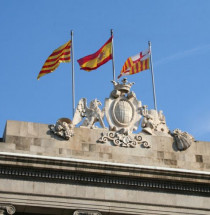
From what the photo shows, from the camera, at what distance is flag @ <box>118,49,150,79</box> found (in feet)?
149

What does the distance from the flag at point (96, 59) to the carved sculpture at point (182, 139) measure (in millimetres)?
5732

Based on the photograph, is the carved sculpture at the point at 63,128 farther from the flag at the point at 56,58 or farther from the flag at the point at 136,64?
the flag at the point at 136,64

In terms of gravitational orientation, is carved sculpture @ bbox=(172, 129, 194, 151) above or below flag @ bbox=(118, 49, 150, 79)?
below

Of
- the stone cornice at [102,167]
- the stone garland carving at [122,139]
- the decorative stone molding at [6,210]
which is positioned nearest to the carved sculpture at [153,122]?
the stone garland carving at [122,139]

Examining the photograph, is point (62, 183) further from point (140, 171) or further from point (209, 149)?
point (209, 149)

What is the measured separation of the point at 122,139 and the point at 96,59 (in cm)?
566

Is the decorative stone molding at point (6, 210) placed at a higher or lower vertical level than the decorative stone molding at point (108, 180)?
lower

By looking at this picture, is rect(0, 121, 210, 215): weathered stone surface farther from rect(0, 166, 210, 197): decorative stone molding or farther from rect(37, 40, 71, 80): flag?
rect(37, 40, 71, 80): flag

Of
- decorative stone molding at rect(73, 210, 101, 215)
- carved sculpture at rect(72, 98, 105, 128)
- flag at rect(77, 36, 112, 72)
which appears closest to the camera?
decorative stone molding at rect(73, 210, 101, 215)

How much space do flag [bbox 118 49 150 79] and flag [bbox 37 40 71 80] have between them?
3.14 m

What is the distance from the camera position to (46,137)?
133 feet

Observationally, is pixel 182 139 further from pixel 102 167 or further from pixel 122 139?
pixel 102 167

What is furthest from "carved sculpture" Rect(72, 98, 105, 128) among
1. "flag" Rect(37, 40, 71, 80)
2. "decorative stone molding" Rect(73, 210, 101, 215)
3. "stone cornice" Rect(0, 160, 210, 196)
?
"decorative stone molding" Rect(73, 210, 101, 215)

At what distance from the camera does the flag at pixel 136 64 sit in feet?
149
